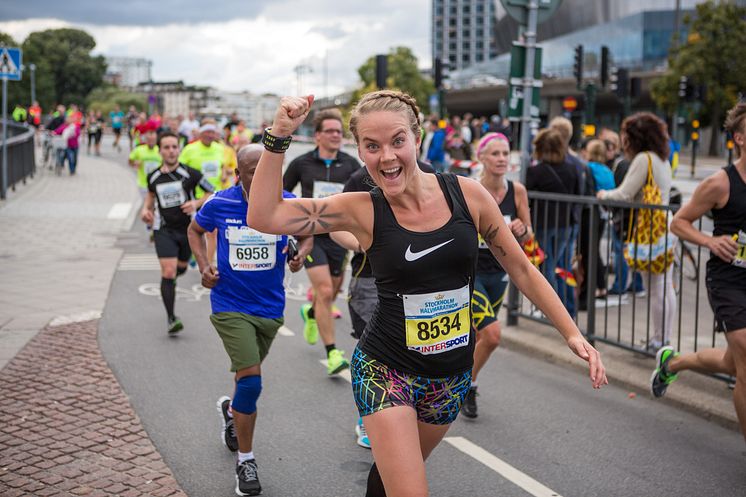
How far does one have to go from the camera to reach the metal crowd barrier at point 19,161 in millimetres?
21864

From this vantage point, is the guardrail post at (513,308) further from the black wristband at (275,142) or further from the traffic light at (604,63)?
the traffic light at (604,63)

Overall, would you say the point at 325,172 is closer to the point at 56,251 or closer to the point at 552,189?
the point at 552,189

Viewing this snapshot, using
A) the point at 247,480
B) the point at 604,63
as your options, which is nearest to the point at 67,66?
the point at 604,63

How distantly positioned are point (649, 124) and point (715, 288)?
2.98 metres

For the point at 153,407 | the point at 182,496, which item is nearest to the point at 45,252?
the point at 153,407

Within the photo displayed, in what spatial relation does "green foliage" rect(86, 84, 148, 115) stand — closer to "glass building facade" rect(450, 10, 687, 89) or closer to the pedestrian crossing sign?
"glass building facade" rect(450, 10, 687, 89)

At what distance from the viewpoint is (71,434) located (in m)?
5.48

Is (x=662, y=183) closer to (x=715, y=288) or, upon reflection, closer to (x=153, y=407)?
(x=715, y=288)

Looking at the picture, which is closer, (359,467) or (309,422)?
(359,467)

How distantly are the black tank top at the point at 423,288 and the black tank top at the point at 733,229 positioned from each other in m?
2.22

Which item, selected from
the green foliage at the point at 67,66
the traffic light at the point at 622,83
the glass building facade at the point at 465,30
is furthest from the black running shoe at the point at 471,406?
the glass building facade at the point at 465,30

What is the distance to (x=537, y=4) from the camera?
8.34 meters

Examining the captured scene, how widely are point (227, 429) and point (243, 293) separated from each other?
89 centimetres

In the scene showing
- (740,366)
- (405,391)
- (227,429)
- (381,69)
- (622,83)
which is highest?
(622,83)
